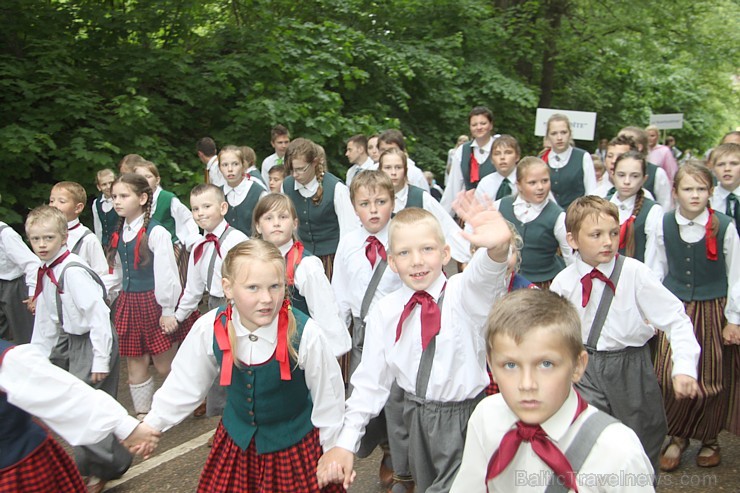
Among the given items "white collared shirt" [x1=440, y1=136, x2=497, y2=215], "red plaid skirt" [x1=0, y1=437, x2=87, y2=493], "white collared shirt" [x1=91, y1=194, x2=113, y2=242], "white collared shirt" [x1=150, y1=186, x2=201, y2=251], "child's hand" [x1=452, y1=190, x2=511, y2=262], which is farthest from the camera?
"white collared shirt" [x1=440, y1=136, x2=497, y2=215]

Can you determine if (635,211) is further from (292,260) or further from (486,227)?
(486,227)

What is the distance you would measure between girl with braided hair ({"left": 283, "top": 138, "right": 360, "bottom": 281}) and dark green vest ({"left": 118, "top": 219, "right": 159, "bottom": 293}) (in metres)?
1.52

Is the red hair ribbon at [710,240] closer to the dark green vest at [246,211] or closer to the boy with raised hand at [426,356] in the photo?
the boy with raised hand at [426,356]

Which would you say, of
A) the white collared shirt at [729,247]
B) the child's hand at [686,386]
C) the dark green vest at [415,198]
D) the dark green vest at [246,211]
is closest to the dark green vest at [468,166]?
the dark green vest at [415,198]

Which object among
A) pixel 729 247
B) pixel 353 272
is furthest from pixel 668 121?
pixel 353 272

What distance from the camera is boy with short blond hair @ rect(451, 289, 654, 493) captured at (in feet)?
6.66

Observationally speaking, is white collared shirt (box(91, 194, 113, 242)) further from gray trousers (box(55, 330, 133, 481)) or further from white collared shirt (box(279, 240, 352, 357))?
white collared shirt (box(279, 240, 352, 357))

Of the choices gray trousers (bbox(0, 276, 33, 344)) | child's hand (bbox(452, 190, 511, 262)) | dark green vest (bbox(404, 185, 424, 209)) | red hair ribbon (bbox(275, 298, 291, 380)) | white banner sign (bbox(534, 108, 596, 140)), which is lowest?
gray trousers (bbox(0, 276, 33, 344))

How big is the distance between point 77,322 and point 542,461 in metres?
3.43

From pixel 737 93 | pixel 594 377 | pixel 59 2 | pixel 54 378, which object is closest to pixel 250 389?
pixel 54 378

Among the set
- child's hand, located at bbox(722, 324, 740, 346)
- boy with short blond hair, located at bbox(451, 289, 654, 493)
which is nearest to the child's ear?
boy with short blond hair, located at bbox(451, 289, 654, 493)

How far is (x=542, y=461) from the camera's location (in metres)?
2.14

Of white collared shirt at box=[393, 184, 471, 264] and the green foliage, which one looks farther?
the green foliage

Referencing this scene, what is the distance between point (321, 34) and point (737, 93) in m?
21.6
